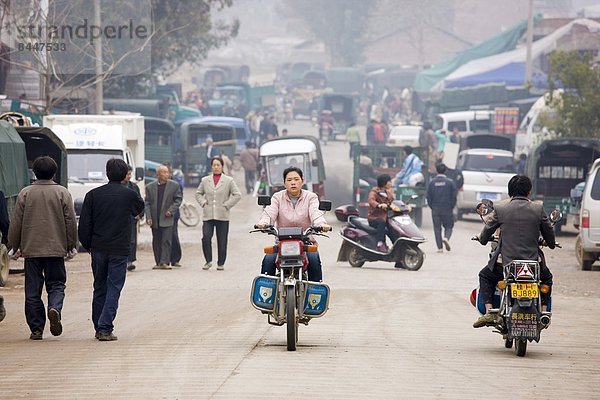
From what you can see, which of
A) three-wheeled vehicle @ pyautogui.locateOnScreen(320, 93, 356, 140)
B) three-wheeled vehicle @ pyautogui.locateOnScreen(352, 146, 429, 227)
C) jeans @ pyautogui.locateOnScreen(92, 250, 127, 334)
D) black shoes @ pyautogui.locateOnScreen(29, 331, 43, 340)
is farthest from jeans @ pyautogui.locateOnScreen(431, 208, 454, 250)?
three-wheeled vehicle @ pyautogui.locateOnScreen(320, 93, 356, 140)

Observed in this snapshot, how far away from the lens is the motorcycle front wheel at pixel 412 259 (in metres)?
19.9

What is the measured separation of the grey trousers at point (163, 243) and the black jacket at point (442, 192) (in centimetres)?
642

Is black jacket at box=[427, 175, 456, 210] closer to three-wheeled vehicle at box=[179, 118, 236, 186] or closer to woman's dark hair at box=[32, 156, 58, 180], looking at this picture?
woman's dark hair at box=[32, 156, 58, 180]

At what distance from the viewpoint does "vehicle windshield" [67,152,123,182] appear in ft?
81.4

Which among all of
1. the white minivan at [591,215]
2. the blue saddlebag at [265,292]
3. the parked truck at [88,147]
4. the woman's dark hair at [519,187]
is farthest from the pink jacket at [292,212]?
the parked truck at [88,147]

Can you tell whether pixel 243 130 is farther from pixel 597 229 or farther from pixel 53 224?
pixel 53 224

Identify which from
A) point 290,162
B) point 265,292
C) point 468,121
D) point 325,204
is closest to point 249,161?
point 290,162

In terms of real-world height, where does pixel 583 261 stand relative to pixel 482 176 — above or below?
below

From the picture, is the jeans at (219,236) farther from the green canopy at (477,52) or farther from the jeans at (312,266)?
the green canopy at (477,52)

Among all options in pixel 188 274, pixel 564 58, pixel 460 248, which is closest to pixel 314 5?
pixel 564 58

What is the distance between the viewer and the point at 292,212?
10.8 meters

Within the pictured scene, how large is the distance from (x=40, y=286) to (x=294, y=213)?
2.51 metres

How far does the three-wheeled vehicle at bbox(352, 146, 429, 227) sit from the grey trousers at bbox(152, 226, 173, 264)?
1163cm

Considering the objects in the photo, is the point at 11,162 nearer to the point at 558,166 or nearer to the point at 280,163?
the point at 280,163
